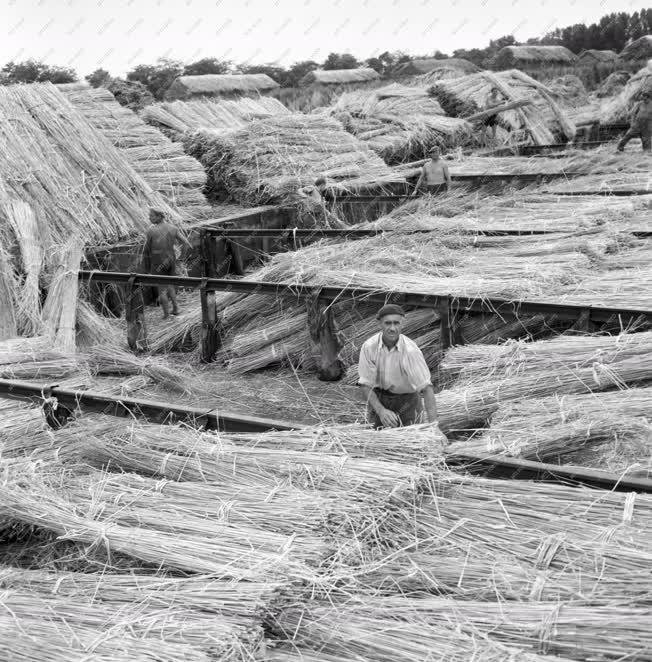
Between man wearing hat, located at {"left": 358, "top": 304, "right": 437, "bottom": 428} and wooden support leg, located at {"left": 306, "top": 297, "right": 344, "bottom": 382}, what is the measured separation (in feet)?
9.13

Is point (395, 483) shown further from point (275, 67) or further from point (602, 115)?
point (275, 67)

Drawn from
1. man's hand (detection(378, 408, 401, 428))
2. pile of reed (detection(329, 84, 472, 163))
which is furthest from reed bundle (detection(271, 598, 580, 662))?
pile of reed (detection(329, 84, 472, 163))

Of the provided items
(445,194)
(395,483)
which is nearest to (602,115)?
(445,194)

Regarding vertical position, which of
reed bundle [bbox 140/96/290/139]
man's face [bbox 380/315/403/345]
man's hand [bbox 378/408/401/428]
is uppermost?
reed bundle [bbox 140/96/290/139]

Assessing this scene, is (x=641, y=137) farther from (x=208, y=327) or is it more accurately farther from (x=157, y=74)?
(x=157, y=74)

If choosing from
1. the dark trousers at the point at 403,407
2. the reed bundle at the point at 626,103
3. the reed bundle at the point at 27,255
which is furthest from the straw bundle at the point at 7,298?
the reed bundle at the point at 626,103

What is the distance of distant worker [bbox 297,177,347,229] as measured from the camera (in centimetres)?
1366

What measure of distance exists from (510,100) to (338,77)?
24.4 meters

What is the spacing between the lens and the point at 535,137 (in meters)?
22.6

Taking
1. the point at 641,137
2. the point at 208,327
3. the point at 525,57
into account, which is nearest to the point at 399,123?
the point at 641,137

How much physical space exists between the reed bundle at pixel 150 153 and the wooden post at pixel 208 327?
4.63m

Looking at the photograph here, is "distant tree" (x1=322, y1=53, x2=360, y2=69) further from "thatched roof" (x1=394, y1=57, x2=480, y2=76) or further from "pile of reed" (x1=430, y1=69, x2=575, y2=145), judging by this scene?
"pile of reed" (x1=430, y1=69, x2=575, y2=145)

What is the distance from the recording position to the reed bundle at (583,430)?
467cm

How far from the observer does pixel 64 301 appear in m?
9.38
